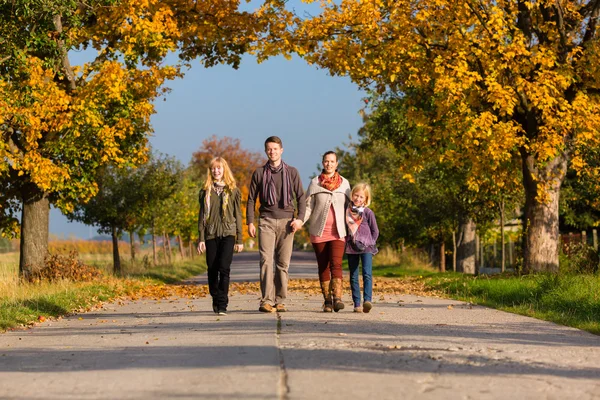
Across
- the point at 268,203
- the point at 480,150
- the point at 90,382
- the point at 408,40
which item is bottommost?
the point at 90,382

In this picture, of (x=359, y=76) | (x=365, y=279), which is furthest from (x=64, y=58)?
(x=365, y=279)

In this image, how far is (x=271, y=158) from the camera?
12.7 metres

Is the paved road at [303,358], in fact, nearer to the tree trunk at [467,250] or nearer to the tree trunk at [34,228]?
the tree trunk at [34,228]

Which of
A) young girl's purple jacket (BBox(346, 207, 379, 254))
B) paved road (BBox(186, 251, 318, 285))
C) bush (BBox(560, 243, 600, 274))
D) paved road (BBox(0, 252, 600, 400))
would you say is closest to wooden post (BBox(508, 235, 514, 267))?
paved road (BBox(186, 251, 318, 285))

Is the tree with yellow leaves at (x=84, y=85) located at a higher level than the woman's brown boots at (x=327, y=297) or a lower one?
higher

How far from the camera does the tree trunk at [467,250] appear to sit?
112ft

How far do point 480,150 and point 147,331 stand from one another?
1122cm

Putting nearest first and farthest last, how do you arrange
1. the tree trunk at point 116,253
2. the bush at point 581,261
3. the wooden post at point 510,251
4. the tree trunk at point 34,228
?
the bush at point 581,261, the tree trunk at point 34,228, the tree trunk at point 116,253, the wooden post at point 510,251

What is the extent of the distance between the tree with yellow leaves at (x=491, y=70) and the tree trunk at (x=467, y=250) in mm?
12281

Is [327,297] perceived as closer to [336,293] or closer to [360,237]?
[336,293]

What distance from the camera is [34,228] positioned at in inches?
917

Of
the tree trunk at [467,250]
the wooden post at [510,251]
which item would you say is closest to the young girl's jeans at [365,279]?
the tree trunk at [467,250]

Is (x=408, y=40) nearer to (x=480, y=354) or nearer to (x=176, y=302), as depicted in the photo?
(x=176, y=302)

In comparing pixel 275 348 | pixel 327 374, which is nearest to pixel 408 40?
pixel 275 348
